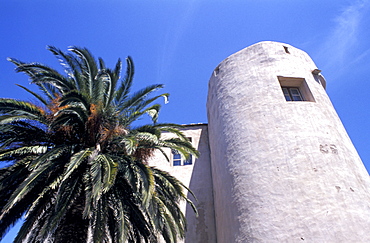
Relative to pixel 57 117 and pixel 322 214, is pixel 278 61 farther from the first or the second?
pixel 57 117

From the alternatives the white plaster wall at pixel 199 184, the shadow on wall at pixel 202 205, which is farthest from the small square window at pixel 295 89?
the shadow on wall at pixel 202 205

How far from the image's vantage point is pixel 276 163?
27.5 ft

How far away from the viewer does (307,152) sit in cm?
835

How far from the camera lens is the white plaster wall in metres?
11.2

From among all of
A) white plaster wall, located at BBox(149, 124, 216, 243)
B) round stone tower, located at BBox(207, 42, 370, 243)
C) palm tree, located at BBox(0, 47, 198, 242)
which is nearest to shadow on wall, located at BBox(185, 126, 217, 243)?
white plaster wall, located at BBox(149, 124, 216, 243)

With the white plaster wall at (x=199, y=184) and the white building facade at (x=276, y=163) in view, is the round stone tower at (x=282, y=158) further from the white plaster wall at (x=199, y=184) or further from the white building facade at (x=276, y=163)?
the white plaster wall at (x=199, y=184)

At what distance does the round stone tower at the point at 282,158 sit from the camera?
23.7 ft

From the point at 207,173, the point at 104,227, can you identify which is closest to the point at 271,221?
the point at 104,227

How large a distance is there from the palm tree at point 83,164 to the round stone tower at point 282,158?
1854mm

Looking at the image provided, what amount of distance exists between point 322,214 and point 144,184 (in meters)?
4.75

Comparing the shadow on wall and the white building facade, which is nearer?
the white building facade

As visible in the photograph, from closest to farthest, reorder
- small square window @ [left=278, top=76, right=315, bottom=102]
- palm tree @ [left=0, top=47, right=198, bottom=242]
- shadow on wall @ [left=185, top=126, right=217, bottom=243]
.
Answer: palm tree @ [left=0, top=47, right=198, bottom=242], small square window @ [left=278, top=76, right=315, bottom=102], shadow on wall @ [left=185, top=126, right=217, bottom=243]

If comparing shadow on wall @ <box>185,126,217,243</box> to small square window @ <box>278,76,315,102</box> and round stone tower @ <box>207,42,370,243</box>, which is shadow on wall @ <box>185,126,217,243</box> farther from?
small square window @ <box>278,76,315,102</box>

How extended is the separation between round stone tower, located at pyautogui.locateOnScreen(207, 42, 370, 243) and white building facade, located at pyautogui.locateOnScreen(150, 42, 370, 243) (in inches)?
1.1
